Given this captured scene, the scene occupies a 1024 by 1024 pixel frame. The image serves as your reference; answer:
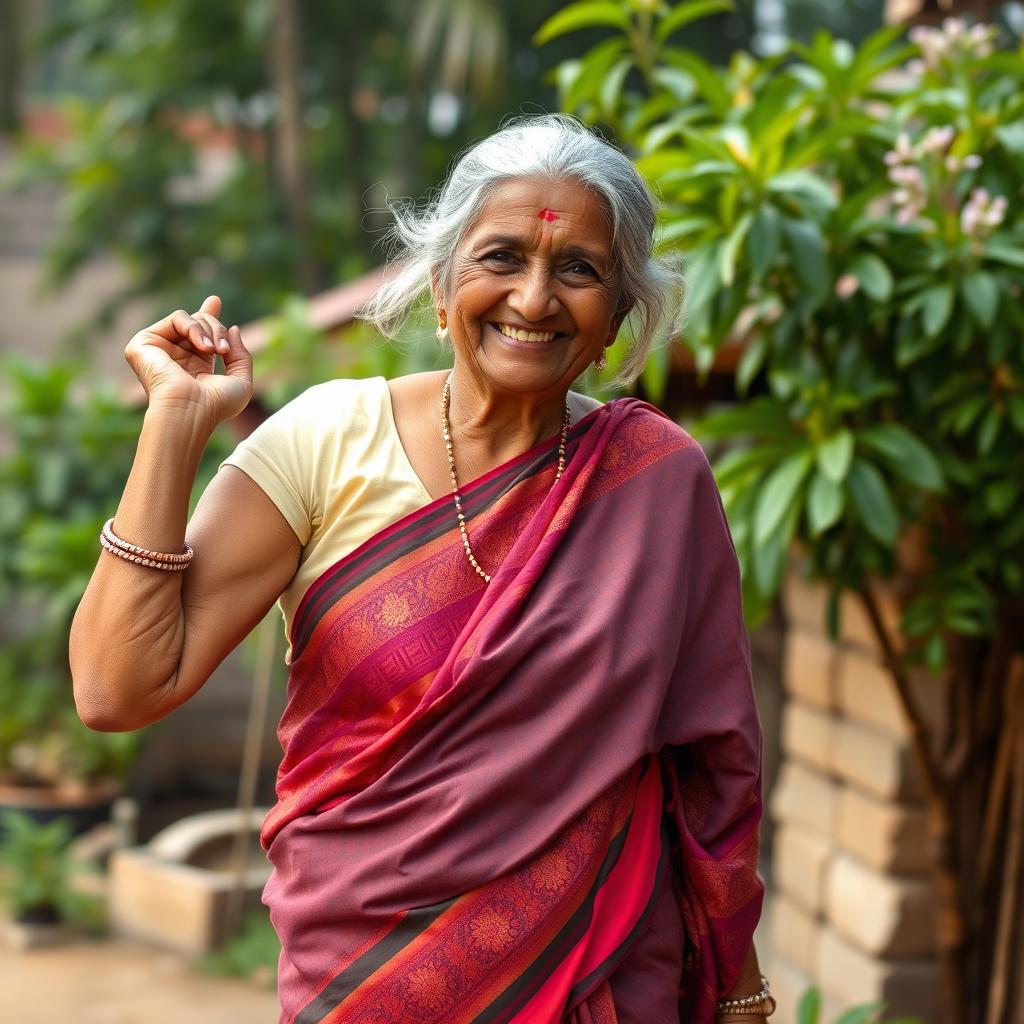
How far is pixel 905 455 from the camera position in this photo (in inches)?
116

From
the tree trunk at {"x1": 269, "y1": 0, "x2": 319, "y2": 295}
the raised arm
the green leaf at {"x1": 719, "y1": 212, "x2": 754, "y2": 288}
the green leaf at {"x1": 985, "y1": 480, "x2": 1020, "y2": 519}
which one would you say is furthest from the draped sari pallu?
the tree trunk at {"x1": 269, "y1": 0, "x2": 319, "y2": 295}

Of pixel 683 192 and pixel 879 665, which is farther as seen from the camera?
pixel 879 665

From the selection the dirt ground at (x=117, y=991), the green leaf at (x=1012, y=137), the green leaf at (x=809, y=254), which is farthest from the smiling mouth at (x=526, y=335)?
the dirt ground at (x=117, y=991)

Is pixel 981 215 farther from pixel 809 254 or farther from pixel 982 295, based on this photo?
pixel 809 254

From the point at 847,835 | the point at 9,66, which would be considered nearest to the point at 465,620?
the point at 847,835

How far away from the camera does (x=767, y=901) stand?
5199 millimetres

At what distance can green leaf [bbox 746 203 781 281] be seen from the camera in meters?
2.79

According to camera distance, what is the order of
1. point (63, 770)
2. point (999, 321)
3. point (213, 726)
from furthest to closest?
point (213, 726)
point (63, 770)
point (999, 321)

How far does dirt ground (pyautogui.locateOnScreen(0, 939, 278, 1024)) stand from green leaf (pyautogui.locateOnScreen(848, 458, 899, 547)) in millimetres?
3795

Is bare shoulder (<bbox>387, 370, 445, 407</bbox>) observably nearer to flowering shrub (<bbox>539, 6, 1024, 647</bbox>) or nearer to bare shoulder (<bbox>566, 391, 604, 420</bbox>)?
bare shoulder (<bbox>566, 391, 604, 420</bbox>)

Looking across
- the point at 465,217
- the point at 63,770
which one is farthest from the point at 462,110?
the point at 465,217

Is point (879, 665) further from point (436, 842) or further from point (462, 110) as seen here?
point (462, 110)

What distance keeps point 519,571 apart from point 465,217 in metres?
0.45

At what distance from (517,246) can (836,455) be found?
1.32 metres
